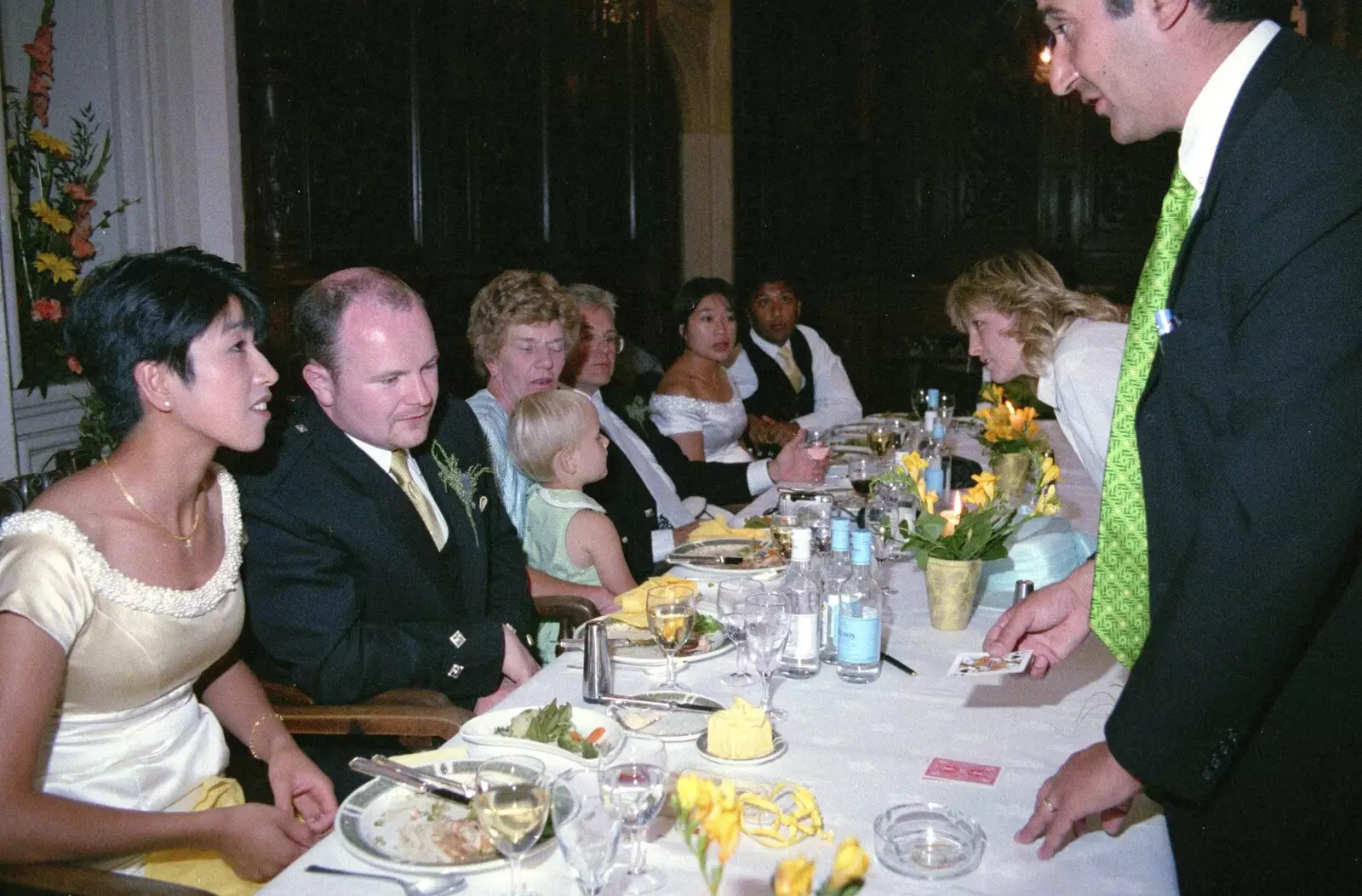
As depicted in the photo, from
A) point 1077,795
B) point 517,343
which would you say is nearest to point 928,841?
point 1077,795

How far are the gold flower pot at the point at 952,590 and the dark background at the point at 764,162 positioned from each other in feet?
10.4

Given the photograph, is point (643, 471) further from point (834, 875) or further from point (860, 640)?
point (834, 875)

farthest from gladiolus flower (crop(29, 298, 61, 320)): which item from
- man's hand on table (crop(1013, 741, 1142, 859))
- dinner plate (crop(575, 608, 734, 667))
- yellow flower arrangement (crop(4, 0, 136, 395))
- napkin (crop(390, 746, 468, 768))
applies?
man's hand on table (crop(1013, 741, 1142, 859))

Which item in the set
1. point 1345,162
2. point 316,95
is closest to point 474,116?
point 316,95

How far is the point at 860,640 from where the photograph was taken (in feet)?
6.59

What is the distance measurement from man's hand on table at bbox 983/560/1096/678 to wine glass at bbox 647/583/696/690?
1.55 ft

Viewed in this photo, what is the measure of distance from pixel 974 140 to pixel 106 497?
7598mm

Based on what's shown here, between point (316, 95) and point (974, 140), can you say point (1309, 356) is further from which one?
point (974, 140)

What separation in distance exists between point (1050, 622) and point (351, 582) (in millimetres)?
1277

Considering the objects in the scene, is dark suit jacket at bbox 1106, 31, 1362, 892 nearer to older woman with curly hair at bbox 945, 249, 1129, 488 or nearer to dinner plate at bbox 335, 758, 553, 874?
dinner plate at bbox 335, 758, 553, 874

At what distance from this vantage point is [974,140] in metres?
8.55

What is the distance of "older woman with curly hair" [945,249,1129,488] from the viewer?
3.02 metres

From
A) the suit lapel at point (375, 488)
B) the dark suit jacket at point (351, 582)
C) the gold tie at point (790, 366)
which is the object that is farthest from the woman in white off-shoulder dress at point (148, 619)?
the gold tie at point (790, 366)

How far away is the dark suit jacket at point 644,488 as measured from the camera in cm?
372
